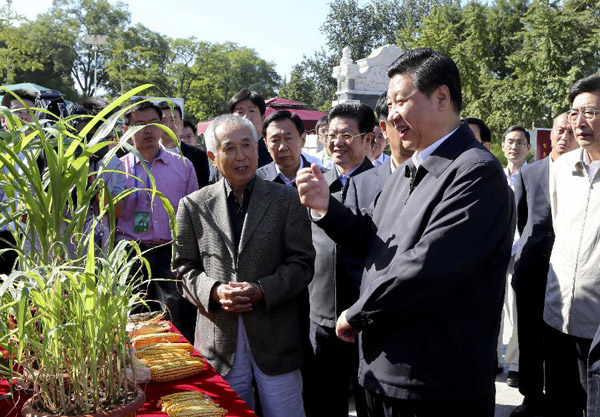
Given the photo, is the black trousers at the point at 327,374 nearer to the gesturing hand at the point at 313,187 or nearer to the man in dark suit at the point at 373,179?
the man in dark suit at the point at 373,179

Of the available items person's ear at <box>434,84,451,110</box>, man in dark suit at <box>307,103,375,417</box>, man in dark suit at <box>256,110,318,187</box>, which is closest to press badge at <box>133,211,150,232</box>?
man in dark suit at <box>256,110,318,187</box>

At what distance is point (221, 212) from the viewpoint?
8.30 ft

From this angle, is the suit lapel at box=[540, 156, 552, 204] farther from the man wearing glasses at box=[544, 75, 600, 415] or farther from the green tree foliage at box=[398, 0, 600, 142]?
the green tree foliage at box=[398, 0, 600, 142]

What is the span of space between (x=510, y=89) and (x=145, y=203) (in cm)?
2224

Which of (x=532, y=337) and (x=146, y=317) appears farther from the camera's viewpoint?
(x=532, y=337)

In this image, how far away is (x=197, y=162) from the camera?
457cm

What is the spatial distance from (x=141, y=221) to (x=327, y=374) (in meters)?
1.41

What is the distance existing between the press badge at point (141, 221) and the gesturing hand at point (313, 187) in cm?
165

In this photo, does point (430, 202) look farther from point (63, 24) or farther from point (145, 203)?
point (63, 24)

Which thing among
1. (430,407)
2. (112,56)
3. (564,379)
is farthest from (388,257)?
(112,56)

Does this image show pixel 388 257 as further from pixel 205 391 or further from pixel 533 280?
pixel 533 280

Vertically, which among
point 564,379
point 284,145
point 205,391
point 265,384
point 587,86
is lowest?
point 564,379

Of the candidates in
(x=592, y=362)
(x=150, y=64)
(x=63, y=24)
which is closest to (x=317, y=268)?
(x=592, y=362)

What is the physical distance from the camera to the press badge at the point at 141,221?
3369 mm
